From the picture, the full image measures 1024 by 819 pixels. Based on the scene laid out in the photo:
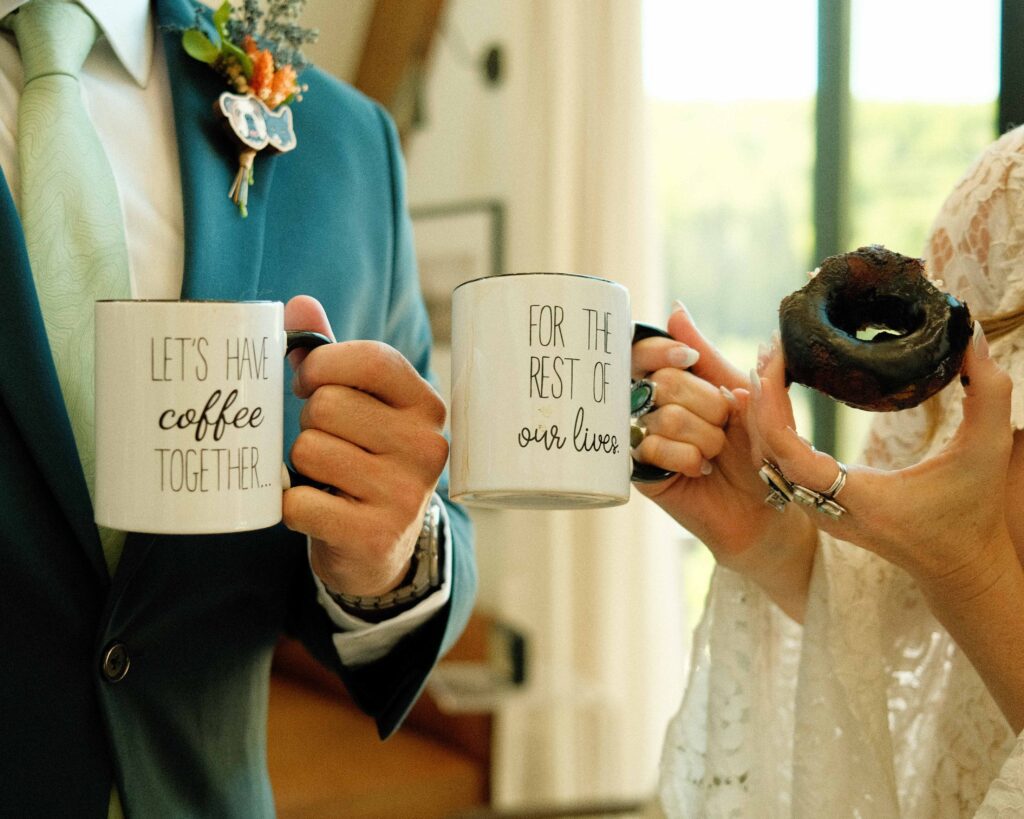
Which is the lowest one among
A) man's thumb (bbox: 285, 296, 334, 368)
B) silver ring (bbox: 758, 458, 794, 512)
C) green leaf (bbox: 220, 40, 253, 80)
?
silver ring (bbox: 758, 458, 794, 512)

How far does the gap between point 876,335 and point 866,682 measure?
0.35m

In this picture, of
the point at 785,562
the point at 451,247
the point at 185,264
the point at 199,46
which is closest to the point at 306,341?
the point at 185,264

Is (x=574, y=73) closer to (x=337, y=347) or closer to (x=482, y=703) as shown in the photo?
(x=482, y=703)

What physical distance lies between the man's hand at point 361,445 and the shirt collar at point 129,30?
0.34 m

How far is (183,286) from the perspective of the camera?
903 millimetres

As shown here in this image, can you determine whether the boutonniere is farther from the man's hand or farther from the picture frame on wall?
the picture frame on wall

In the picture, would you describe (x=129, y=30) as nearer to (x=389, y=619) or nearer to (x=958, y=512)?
(x=389, y=619)

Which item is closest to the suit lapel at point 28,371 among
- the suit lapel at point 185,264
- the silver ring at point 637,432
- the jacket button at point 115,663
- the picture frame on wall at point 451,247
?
Result: the suit lapel at point 185,264

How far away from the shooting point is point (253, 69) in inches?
41.6

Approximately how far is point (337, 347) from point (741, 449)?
39cm

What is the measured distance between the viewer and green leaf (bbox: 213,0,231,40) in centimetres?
105

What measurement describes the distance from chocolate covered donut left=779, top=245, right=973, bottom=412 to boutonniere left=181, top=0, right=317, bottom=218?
52 centimetres

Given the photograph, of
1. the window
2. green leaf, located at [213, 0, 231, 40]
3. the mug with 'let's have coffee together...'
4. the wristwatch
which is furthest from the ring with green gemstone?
the window

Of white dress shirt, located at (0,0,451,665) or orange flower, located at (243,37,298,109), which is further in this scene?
orange flower, located at (243,37,298,109)
